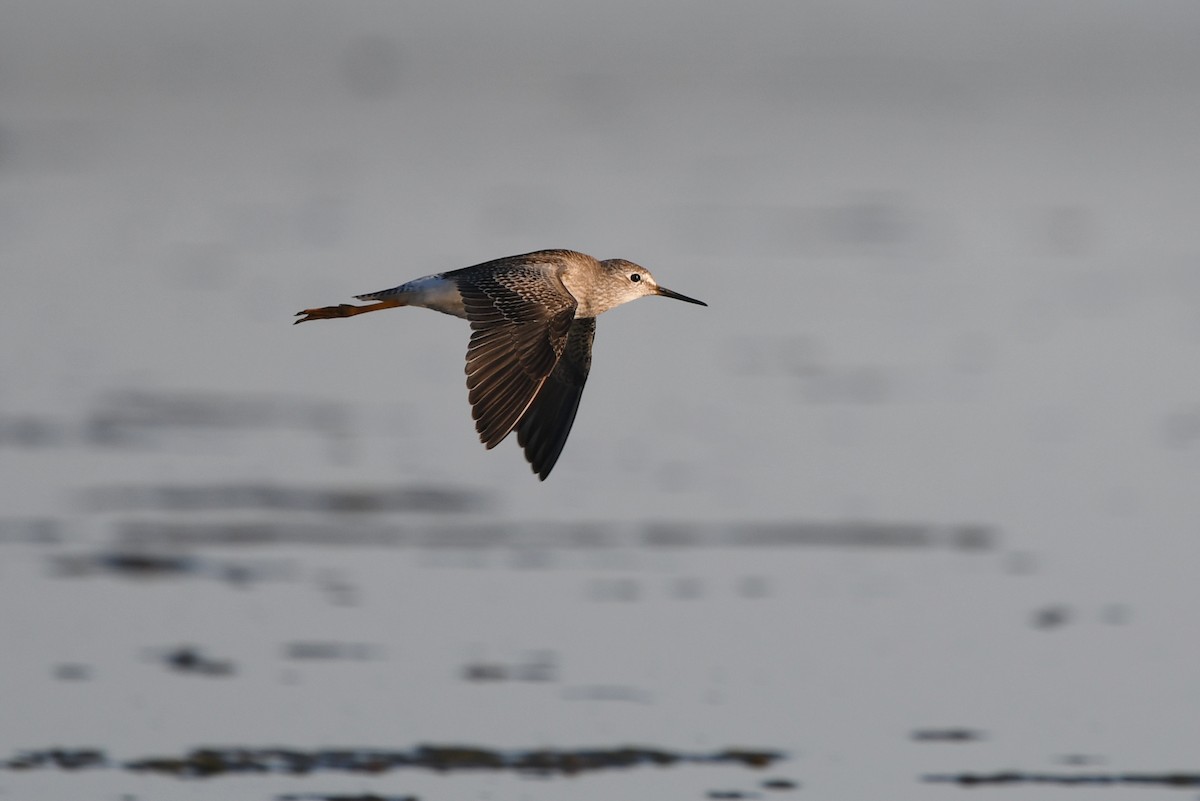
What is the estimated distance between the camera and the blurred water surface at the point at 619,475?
9109 mm

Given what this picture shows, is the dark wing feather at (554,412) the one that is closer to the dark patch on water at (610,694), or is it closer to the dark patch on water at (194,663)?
the dark patch on water at (610,694)

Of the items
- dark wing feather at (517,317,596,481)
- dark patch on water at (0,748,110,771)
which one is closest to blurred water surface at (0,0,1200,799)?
dark patch on water at (0,748,110,771)

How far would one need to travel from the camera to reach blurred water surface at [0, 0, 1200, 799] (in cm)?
911

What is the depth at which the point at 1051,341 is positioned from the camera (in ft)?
51.5

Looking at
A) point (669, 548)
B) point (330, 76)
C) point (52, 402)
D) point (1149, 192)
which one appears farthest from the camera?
point (330, 76)

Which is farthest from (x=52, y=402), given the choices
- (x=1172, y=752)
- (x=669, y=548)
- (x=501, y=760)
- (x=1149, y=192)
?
(x=1149, y=192)

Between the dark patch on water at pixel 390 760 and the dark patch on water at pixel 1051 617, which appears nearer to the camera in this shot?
the dark patch on water at pixel 390 760

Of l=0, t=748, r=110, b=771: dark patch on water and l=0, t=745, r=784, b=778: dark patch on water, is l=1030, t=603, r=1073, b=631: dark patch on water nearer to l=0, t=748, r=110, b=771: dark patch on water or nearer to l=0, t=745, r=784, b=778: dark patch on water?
l=0, t=745, r=784, b=778: dark patch on water

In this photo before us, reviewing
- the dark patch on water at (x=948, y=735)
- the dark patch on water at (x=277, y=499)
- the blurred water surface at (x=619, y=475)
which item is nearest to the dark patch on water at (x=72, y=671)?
the blurred water surface at (x=619, y=475)

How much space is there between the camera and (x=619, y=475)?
12703mm

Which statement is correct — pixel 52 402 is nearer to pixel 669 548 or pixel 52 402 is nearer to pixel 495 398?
pixel 669 548

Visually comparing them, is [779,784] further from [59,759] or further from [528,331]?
[59,759]

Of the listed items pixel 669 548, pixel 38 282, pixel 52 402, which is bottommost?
pixel 669 548

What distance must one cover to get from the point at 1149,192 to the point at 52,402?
12709 mm
